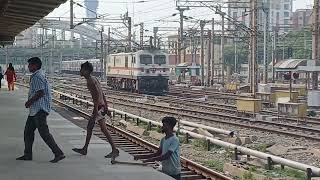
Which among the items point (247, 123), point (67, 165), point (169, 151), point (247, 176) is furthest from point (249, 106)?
point (169, 151)

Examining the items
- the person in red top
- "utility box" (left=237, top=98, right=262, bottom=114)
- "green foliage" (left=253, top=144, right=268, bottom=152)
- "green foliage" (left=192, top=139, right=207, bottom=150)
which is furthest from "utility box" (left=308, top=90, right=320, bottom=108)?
the person in red top

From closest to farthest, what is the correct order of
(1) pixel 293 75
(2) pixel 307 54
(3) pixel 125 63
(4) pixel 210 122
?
(4) pixel 210 122, (1) pixel 293 75, (3) pixel 125 63, (2) pixel 307 54

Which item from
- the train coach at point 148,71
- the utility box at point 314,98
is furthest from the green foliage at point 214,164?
the train coach at point 148,71

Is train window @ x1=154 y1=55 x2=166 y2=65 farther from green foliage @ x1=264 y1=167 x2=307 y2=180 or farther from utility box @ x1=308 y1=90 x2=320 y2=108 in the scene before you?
green foliage @ x1=264 y1=167 x2=307 y2=180

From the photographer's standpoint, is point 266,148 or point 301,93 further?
point 301,93

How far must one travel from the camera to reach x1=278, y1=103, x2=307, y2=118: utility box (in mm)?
21203

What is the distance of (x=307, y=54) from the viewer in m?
76.6

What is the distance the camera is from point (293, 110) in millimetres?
21812

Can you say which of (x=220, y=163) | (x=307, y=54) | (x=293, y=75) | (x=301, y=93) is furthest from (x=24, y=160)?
(x=307, y=54)

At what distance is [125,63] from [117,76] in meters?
2.92

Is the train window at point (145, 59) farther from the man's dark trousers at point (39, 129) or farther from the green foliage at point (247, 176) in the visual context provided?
the man's dark trousers at point (39, 129)

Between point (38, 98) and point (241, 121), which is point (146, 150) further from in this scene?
point (241, 121)

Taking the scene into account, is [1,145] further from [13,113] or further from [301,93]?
[301,93]

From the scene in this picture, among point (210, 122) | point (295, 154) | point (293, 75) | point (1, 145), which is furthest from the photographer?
point (293, 75)
